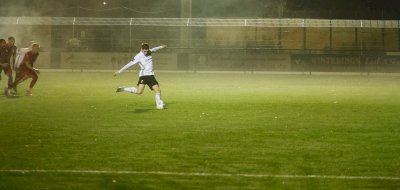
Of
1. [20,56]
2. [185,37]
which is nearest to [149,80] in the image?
[20,56]

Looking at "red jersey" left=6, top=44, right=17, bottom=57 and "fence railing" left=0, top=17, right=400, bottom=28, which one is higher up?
"fence railing" left=0, top=17, right=400, bottom=28

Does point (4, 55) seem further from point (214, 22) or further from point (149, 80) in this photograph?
point (214, 22)

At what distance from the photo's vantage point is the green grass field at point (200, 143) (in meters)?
7.93

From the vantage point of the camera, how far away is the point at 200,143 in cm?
1071

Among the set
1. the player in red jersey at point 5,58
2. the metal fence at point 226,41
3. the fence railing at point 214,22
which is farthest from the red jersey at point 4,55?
the fence railing at point 214,22

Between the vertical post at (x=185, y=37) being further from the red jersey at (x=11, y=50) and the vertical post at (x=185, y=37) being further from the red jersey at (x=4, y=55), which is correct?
the red jersey at (x=4, y=55)

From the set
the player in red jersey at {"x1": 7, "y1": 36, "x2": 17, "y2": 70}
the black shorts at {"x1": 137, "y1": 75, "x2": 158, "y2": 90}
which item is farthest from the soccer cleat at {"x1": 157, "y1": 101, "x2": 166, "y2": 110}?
the player in red jersey at {"x1": 7, "y1": 36, "x2": 17, "y2": 70}

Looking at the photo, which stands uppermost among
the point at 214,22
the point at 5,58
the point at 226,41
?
the point at 214,22

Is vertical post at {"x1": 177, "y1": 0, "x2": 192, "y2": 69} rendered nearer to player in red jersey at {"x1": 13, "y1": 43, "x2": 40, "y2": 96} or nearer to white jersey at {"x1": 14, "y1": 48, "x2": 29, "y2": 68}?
white jersey at {"x1": 14, "y1": 48, "x2": 29, "y2": 68}

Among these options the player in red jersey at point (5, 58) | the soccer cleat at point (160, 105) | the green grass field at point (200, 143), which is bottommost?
the green grass field at point (200, 143)

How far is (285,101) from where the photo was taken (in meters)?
18.8

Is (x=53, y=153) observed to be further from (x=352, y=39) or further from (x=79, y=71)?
(x=352, y=39)

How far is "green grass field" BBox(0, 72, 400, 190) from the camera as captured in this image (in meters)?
7.93

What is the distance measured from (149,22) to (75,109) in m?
23.3
